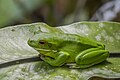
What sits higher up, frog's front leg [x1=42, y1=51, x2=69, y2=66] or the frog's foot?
frog's front leg [x1=42, y1=51, x2=69, y2=66]

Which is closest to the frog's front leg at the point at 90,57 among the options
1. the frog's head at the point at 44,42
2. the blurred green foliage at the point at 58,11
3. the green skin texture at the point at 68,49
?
the green skin texture at the point at 68,49

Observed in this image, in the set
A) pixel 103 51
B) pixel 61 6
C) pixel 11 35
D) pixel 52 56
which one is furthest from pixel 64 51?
pixel 61 6

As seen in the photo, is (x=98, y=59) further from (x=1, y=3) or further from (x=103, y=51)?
(x=1, y=3)

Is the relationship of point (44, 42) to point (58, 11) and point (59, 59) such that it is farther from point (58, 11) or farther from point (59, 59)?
point (58, 11)

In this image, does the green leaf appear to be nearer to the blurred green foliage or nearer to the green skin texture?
the green skin texture

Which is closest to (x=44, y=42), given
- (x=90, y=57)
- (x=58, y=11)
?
(x=90, y=57)

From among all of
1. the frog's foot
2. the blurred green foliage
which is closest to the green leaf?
the frog's foot
